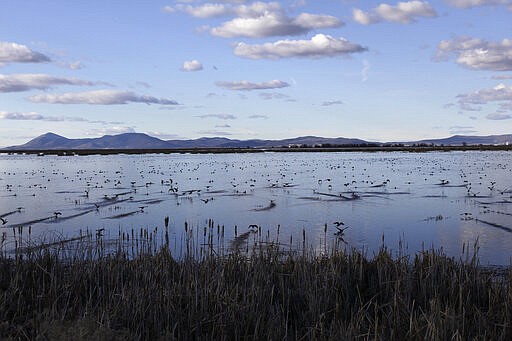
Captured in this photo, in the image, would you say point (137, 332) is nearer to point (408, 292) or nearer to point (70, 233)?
point (408, 292)

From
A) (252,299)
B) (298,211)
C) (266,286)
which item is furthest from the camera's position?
(298,211)

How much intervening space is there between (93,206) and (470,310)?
15.9 meters

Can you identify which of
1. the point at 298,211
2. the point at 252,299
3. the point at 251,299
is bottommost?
the point at 298,211

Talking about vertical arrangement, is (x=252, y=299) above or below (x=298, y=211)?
above

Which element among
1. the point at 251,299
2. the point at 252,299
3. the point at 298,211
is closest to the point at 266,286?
the point at 251,299

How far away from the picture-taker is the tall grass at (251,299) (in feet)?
20.8

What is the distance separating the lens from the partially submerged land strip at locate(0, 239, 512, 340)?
632 centimetres

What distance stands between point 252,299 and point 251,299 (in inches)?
14.3

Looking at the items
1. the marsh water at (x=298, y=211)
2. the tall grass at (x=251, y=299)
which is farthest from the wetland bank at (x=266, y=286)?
the marsh water at (x=298, y=211)

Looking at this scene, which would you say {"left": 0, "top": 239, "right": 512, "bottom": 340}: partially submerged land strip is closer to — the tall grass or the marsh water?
the tall grass

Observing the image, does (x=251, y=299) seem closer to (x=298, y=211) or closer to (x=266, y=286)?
(x=266, y=286)

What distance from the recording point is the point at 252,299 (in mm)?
7184

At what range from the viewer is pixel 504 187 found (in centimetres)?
2650

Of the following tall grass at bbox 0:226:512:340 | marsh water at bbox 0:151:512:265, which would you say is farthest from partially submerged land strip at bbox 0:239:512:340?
marsh water at bbox 0:151:512:265
